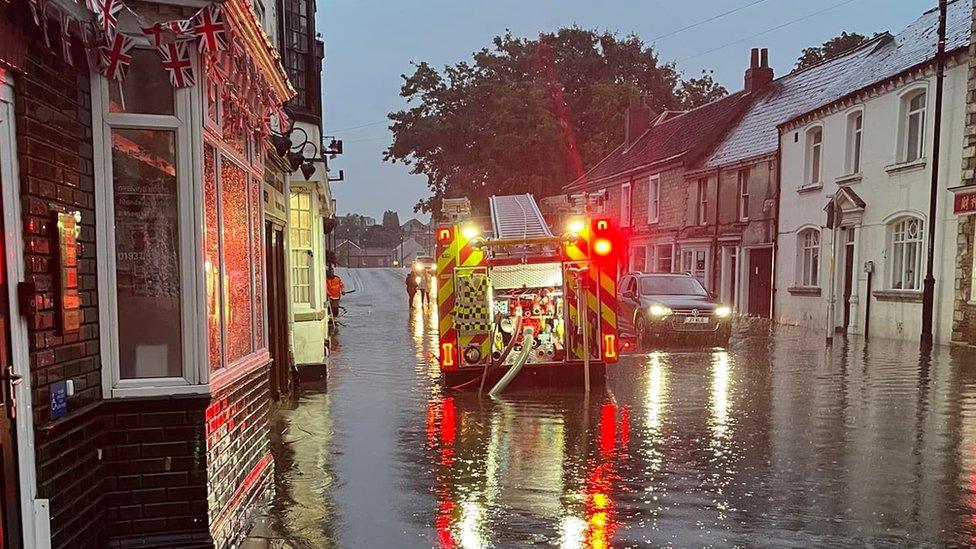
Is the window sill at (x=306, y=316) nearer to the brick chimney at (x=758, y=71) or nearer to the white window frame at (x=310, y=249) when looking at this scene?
the white window frame at (x=310, y=249)

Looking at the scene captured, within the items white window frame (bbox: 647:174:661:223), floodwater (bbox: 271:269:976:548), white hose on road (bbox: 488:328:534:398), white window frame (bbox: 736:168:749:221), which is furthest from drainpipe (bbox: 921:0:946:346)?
white window frame (bbox: 647:174:661:223)

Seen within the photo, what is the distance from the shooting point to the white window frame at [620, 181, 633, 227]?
3183cm

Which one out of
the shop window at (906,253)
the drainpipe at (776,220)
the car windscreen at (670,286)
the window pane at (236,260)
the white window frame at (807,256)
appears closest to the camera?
the window pane at (236,260)

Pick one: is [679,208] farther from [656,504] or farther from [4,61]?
[4,61]

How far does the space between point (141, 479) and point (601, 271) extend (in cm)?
660

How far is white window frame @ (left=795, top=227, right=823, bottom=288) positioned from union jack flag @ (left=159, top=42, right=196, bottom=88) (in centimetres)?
1870

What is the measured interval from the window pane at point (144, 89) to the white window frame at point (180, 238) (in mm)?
44

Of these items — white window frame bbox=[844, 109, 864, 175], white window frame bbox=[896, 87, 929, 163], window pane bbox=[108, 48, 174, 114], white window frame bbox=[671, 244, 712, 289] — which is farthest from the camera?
white window frame bbox=[671, 244, 712, 289]

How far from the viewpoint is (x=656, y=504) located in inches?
209

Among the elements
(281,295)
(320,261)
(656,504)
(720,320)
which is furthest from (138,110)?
(720,320)

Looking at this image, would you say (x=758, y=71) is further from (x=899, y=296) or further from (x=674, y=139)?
(x=899, y=296)

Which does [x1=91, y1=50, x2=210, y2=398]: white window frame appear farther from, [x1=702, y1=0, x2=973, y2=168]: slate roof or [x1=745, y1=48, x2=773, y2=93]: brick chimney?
[x1=745, y1=48, x2=773, y2=93]: brick chimney

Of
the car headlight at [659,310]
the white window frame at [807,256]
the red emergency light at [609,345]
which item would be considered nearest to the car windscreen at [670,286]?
the car headlight at [659,310]

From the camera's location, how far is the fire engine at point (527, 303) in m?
9.36
